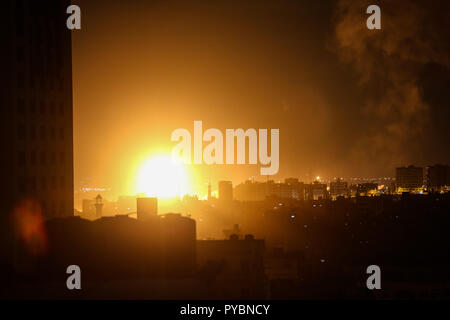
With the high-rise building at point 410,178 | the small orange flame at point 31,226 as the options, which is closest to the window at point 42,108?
the small orange flame at point 31,226

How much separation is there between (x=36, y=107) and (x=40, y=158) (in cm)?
156

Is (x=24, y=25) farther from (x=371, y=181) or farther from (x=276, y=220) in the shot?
(x=371, y=181)

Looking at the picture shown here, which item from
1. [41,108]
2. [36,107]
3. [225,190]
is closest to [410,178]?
[225,190]

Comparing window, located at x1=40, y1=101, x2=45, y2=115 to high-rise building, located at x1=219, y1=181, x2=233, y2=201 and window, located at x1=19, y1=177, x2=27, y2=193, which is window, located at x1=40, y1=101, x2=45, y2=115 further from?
high-rise building, located at x1=219, y1=181, x2=233, y2=201

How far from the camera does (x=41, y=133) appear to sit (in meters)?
16.3

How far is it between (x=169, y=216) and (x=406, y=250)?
67.1ft

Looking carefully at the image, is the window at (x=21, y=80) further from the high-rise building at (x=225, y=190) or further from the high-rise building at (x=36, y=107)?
the high-rise building at (x=225, y=190)

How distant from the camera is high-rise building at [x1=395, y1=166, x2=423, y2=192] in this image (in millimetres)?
50906

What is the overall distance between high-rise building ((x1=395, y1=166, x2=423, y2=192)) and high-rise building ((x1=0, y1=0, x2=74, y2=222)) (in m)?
40.4

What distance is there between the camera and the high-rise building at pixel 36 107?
1483cm

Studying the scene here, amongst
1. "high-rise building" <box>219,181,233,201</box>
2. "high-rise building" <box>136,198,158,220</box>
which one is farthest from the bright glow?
Result: "high-rise building" <box>136,198,158,220</box>

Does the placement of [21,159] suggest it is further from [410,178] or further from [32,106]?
[410,178]
